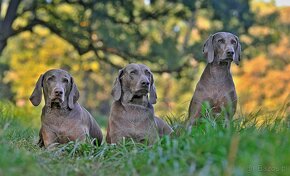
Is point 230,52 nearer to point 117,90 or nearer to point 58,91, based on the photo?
point 117,90

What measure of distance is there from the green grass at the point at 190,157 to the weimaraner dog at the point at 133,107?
2.49 feet

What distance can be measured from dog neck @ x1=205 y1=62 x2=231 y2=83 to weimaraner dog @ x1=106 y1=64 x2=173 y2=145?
2.54ft

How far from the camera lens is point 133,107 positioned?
20.9 ft

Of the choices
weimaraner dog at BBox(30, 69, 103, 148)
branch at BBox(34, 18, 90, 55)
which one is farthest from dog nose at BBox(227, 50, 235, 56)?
branch at BBox(34, 18, 90, 55)

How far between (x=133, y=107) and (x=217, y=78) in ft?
3.68

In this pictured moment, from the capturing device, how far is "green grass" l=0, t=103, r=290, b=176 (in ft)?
12.8

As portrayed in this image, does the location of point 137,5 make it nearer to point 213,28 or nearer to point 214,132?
point 213,28

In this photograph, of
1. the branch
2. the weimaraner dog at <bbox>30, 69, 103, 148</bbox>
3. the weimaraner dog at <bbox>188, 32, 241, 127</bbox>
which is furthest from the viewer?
the branch

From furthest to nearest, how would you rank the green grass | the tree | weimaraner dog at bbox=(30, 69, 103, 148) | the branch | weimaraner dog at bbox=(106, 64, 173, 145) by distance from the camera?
1. the branch
2. the tree
3. weimaraner dog at bbox=(30, 69, 103, 148)
4. weimaraner dog at bbox=(106, 64, 173, 145)
5. the green grass

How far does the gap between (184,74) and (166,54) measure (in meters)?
1.06

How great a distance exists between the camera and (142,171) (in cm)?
425

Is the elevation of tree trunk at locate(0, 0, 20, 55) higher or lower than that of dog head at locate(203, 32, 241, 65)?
higher

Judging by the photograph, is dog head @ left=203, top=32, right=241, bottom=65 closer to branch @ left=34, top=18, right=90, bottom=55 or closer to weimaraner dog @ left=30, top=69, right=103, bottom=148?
weimaraner dog @ left=30, top=69, right=103, bottom=148

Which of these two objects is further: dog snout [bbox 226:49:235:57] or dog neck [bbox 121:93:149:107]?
dog snout [bbox 226:49:235:57]
